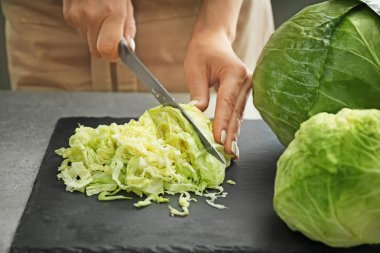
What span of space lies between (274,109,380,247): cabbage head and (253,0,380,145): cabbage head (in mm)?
216

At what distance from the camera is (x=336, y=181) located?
141 centimetres

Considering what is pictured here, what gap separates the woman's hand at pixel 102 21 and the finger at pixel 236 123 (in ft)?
1.33

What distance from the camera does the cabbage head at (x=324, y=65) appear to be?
1695 mm

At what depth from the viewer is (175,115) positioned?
1926mm

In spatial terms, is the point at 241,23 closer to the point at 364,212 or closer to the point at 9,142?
the point at 9,142

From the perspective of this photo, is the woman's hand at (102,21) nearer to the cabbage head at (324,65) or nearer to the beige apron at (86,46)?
the beige apron at (86,46)

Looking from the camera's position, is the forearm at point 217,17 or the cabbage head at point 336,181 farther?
the forearm at point 217,17

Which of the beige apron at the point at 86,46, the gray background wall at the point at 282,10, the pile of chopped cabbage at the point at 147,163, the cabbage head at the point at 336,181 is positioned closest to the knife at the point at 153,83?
the pile of chopped cabbage at the point at 147,163

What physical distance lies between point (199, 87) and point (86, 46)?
2.44ft

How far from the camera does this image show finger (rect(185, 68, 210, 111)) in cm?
217

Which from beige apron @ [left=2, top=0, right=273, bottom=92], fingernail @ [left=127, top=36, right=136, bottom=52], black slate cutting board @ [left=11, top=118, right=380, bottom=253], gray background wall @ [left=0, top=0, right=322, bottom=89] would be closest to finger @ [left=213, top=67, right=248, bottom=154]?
black slate cutting board @ [left=11, top=118, right=380, bottom=253]

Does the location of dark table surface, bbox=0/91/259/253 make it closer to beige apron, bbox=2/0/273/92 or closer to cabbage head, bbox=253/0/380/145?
beige apron, bbox=2/0/273/92

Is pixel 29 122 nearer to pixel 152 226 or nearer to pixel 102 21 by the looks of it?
pixel 102 21

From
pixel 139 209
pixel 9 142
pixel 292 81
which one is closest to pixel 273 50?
pixel 292 81
